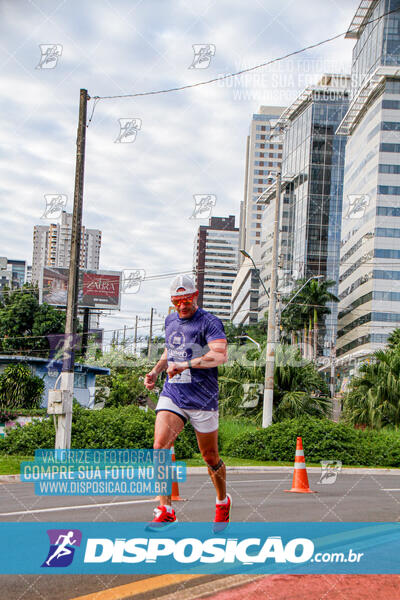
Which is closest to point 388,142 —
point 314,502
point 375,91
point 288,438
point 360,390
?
point 375,91

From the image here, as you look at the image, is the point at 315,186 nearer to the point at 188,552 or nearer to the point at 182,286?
the point at 182,286

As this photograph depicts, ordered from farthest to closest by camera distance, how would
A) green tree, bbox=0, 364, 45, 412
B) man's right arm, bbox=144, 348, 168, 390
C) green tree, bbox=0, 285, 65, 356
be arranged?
green tree, bbox=0, 285, 65, 356 < green tree, bbox=0, 364, 45, 412 < man's right arm, bbox=144, 348, 168, 390

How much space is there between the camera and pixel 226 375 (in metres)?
23.5

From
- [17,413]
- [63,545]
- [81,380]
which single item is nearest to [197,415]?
[63,545]

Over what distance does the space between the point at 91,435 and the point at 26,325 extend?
4466 cm

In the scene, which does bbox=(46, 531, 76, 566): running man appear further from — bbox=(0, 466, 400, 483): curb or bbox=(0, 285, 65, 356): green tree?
bbox=(0, 285, 65, 356): green tree

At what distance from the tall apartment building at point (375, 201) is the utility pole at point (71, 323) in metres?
78.8

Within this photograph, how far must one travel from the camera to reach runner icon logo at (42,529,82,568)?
13.5ft

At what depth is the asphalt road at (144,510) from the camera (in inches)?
146

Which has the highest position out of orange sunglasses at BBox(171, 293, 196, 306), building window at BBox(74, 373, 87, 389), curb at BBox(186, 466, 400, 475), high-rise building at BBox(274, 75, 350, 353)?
high-rise building at BBox(274, 75, 350, 353)

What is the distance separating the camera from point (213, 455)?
501 cm

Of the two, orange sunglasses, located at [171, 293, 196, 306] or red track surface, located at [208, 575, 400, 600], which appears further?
orange sunglasses, located at [171, 293, 196, 306]

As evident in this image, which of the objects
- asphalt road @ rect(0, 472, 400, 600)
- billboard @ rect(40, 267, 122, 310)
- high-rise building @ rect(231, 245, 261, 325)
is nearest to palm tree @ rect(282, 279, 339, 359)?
billboard @ rect(40, 267, 122, 310)

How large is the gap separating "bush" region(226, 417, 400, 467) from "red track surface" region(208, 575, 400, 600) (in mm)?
14163
